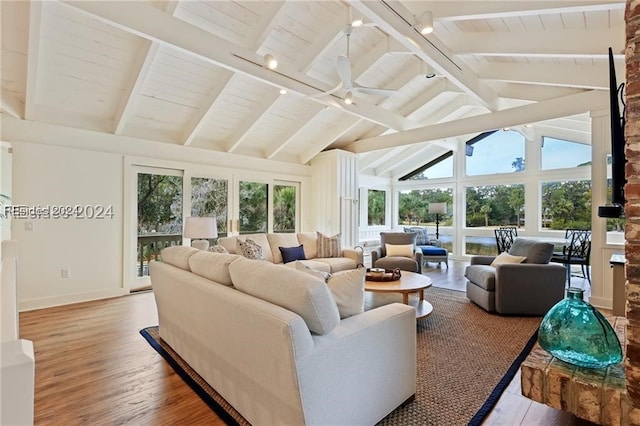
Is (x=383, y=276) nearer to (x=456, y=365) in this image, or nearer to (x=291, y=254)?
(x=456, y=365)

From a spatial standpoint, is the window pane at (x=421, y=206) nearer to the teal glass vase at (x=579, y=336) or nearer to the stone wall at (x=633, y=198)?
the teal glass vase at (x=579, y=336)

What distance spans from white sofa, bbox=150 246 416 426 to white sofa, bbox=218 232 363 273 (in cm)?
250

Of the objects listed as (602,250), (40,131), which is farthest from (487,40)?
(40,131)

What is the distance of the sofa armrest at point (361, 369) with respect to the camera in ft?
4.91

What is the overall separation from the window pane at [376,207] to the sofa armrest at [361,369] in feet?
23.2

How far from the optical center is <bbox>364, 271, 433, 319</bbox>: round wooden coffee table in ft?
10.9

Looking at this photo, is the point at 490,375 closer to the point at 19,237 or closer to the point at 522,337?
the point at 522,337

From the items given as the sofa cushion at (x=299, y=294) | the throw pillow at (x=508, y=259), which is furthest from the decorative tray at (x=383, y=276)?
the sofa cushion at (x=299, y=294)

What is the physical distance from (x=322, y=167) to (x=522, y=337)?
16.5 feet

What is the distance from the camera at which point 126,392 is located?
2219 millimetres

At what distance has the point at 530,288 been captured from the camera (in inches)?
147

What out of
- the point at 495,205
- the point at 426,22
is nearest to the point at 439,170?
the point at 495,205

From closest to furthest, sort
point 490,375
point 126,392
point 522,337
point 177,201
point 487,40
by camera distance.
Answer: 1. point 126,392
2. point 490,375
3. point 522,337
4. point 487,40
5. point 177,201

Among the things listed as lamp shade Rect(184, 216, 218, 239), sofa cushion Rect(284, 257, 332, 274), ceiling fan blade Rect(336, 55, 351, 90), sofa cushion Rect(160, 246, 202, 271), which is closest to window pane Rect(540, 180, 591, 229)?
sofa cushion Rect(284, 257, 332, 274)
